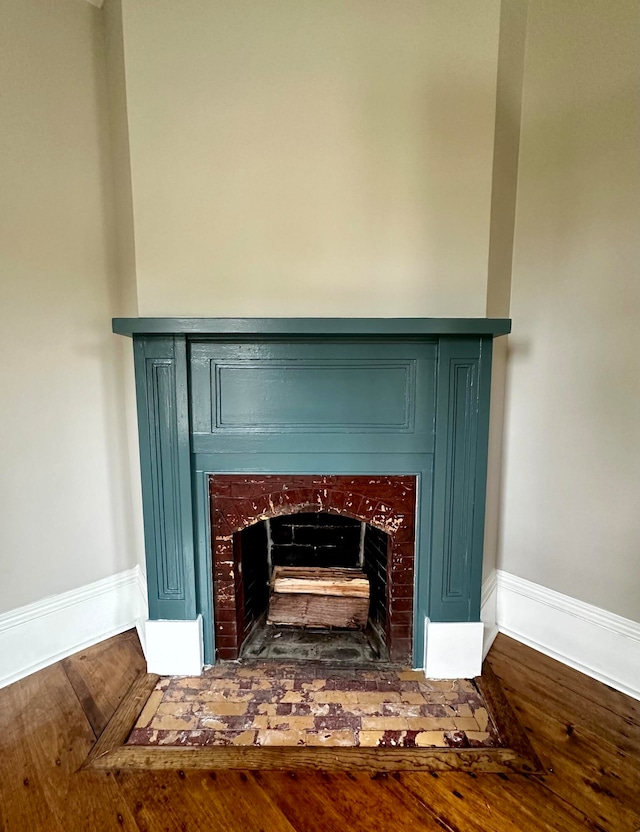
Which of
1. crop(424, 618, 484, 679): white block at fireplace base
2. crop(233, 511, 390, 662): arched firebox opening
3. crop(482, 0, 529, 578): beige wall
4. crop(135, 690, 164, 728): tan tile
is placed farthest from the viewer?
crop(233, 511, 390, 662): arched firebox opening

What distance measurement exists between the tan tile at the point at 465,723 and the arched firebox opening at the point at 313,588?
0.41m

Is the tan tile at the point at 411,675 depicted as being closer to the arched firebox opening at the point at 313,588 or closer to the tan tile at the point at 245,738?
the arched firebox opening at the point at 313,588

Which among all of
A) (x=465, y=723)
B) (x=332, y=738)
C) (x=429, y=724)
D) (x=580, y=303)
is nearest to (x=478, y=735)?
(x=465, y=723)

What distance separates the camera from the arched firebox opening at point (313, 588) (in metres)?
2.05

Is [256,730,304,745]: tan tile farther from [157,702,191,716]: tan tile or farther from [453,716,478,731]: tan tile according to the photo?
[453,716,478,731]: tan tile

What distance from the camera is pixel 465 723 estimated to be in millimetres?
1646

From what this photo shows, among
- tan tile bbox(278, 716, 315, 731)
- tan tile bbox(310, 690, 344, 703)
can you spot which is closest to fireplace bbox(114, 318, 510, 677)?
tan tile bbox(310, 690, 344, 703)

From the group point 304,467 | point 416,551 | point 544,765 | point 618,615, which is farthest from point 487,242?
point 544,765

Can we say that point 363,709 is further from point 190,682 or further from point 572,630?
point 572,630

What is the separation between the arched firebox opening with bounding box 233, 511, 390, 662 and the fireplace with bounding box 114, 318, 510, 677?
16cm

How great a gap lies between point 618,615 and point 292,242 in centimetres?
A: 202

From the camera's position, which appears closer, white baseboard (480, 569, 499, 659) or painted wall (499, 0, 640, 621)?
painted wall (499, 0, 640, 621)

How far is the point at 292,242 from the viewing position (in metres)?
1.74

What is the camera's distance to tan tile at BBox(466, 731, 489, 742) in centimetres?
158
